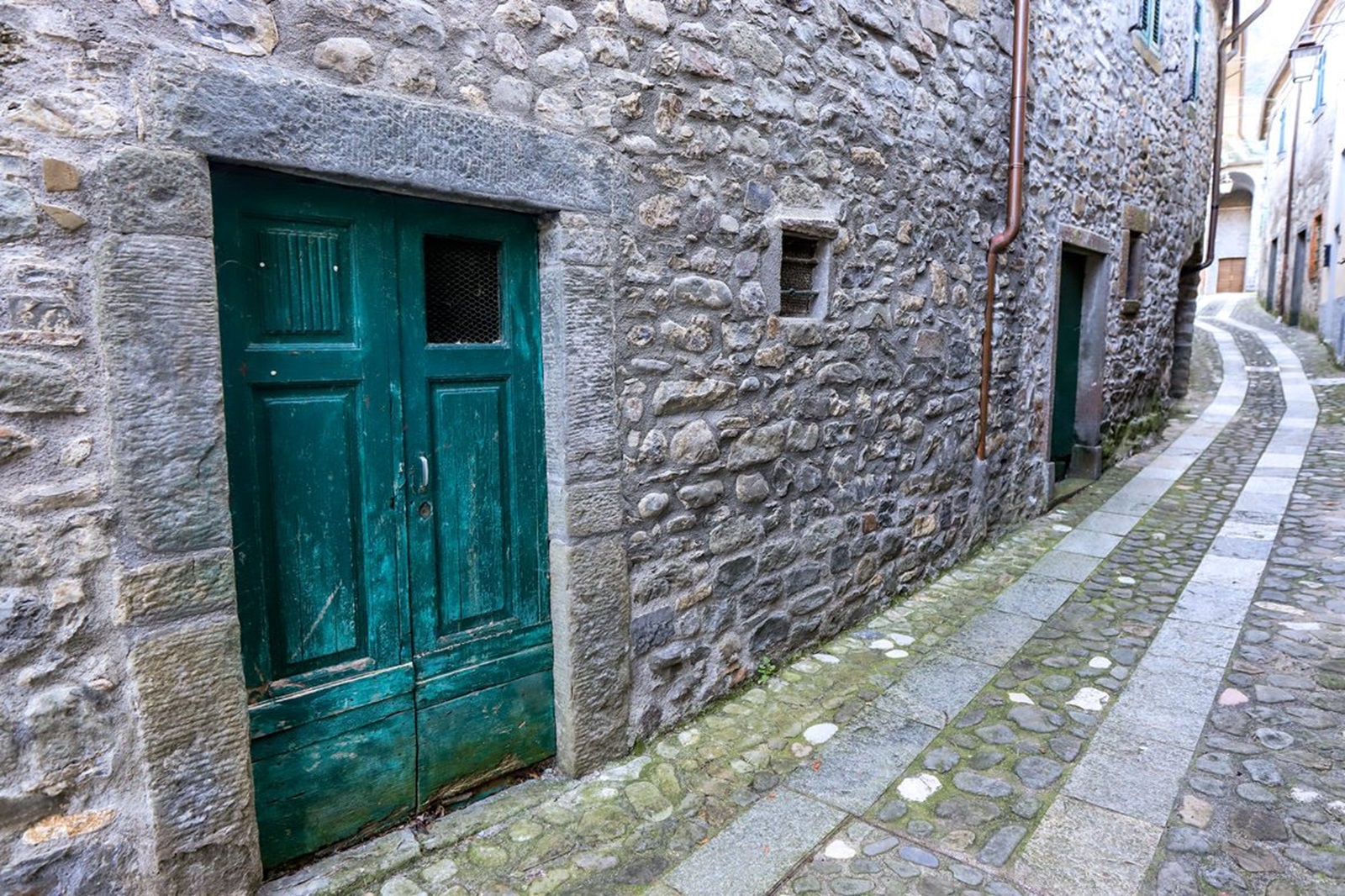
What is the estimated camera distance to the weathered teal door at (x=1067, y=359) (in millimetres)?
6551

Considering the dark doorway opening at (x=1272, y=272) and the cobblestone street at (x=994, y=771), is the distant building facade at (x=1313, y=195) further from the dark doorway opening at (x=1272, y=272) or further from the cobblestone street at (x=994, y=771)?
the cobblestone street at (x=994, y=771)

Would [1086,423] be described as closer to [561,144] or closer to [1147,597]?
[1147,597]

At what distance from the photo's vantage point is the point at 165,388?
175 cm

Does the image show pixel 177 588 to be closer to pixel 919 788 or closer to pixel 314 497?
pixel 314 497

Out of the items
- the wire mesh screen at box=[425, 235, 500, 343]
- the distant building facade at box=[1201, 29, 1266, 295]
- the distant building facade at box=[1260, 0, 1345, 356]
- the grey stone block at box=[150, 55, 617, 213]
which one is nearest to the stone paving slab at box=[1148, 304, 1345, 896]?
the wire mesh screen at box=[425, 235, 500, 343]

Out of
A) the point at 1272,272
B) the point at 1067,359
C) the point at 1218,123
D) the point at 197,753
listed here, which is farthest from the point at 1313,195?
the point at 197,753

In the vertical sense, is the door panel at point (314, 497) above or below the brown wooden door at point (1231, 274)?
below

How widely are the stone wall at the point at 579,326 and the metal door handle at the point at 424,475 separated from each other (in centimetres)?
42

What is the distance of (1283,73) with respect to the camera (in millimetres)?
20453

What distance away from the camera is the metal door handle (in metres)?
2.35

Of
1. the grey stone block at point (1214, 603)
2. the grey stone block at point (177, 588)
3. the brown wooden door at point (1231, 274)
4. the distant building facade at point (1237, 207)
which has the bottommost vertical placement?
the grey stone block at point (1214, 603)

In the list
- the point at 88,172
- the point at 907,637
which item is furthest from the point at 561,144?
the point at 907,637

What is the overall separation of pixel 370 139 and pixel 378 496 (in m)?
0.97

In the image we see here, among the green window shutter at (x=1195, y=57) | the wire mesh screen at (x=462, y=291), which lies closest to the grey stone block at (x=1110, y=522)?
the wire mesh screen at (x=462, y=291)
